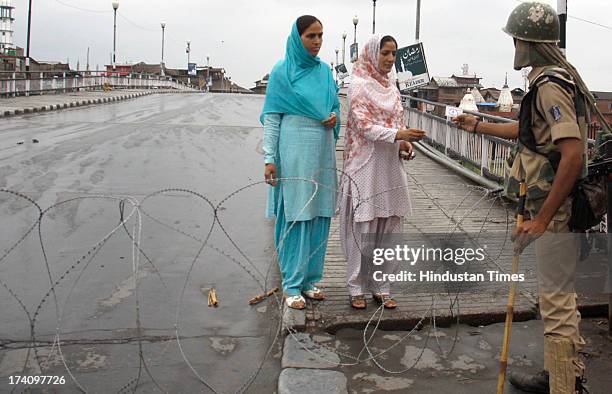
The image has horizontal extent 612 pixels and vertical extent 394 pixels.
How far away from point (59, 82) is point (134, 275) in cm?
3554

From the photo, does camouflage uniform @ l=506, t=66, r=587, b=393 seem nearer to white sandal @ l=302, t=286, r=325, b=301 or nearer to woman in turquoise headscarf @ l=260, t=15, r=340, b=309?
woman in turquoise headscarf @ l=260, t=15, r=340, b=309

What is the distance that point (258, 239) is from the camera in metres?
7.29

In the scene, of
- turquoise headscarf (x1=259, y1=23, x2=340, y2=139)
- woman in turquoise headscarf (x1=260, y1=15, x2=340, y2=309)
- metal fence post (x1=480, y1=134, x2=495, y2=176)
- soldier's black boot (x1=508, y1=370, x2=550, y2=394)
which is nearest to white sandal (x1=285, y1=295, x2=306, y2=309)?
woman in turquoise headscarf (x1=260, y1=15, x2=340, y2=309)

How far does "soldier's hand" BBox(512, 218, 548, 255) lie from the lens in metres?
3.23

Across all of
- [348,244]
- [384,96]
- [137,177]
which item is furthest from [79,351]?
[137,177]

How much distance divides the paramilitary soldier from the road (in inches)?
61.5

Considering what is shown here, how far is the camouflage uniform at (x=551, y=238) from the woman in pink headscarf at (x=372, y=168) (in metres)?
1.34

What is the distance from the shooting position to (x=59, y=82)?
124ft

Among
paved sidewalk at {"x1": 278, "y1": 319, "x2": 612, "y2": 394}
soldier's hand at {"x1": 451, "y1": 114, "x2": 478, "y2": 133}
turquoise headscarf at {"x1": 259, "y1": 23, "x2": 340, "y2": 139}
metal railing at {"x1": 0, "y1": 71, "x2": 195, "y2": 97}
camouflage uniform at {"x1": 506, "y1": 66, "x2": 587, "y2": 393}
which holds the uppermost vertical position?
metal railing at {"x1": 0, "y1": 71, "x2": 195, "y2": 97}

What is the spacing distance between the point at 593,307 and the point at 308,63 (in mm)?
2665

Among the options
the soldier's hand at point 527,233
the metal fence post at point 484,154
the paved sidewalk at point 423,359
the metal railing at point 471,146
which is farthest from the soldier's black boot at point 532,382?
the metal fence post at point 484,154

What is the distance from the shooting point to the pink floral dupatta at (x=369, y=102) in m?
4.64

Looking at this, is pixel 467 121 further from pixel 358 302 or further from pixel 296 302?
pixel 296 302

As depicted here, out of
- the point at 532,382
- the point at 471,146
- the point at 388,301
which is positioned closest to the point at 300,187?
the point at 388,301
